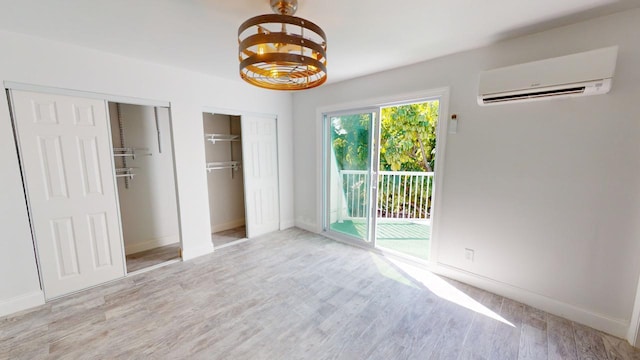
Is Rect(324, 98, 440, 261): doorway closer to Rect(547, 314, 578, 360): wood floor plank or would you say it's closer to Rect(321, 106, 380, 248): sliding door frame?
Rect(321, 106, 380, 248): sliding door frame

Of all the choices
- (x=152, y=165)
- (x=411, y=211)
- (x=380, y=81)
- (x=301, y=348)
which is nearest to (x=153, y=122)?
(x=152, y=165)

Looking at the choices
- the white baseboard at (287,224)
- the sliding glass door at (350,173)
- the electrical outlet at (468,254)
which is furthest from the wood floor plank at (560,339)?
the white baseboard at (287,224)

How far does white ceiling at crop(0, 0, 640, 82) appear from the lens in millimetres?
1581

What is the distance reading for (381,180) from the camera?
4480 mm

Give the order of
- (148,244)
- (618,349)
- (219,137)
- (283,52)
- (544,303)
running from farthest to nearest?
(219,137) < (148,244) < (544,303) < (618,349) < (283,52)

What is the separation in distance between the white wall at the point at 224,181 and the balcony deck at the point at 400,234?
1.86 meters

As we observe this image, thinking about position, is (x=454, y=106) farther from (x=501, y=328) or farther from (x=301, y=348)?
(x=301, y=348)

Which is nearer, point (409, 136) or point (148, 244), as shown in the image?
point (148, 244)

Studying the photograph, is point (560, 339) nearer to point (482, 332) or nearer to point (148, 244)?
point (482, 332)

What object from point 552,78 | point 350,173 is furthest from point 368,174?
point 552,78

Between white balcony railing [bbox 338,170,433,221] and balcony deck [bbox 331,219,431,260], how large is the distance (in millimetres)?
115

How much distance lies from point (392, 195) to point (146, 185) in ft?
12.9

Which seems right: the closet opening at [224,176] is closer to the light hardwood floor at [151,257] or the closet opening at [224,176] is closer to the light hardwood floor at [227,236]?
the light hardwood floor at [227,236]

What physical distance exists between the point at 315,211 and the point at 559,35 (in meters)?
3.32
